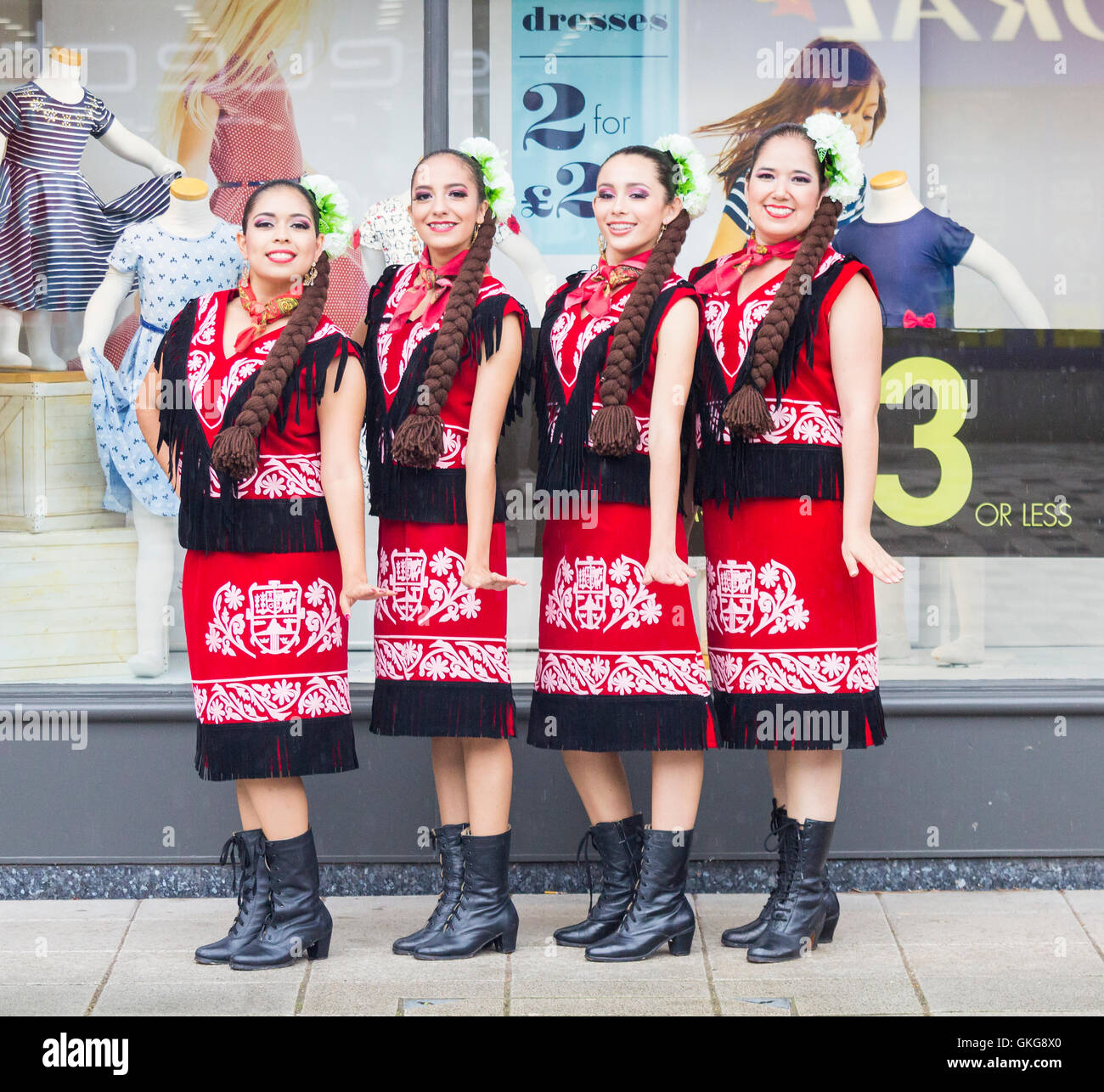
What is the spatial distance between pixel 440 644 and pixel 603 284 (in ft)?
3.08

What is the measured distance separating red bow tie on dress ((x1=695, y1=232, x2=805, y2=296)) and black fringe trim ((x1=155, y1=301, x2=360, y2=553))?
2.88 ft

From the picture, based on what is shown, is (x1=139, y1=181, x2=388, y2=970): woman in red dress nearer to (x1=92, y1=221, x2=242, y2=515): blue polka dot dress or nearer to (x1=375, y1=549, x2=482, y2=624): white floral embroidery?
(x1=375, y1=549, x2=482, y2=624): white floral embroidery

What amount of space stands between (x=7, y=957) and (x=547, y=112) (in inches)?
115

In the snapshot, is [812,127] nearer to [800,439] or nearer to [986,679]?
[800,439]

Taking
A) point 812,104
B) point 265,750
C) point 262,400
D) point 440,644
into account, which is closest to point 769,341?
point 440,644

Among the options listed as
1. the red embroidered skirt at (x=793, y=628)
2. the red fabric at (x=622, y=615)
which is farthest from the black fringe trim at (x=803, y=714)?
the red fabric at (x=622, y=615)

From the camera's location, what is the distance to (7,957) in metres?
3.80

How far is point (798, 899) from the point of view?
3721 millimetres

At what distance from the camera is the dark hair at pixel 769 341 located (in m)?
3.51

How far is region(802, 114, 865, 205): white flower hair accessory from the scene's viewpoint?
3617 millimetres

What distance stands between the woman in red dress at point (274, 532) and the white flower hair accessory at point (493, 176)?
0.41 m

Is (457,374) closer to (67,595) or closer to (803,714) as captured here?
(803,714)

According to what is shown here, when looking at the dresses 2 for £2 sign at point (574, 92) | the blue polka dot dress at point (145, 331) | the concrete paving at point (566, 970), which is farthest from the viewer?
the dresses 2 for £2 sign at point (574, 92)

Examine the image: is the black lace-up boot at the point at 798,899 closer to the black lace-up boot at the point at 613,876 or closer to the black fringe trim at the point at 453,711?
the black lace-up boot at the point at 613,876
